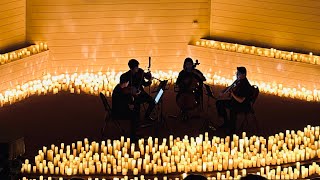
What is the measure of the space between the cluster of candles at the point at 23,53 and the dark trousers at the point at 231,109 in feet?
14.6

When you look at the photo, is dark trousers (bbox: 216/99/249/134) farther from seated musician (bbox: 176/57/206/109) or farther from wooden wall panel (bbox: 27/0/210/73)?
wooden wall panel (bbox: 27/0/210/73)

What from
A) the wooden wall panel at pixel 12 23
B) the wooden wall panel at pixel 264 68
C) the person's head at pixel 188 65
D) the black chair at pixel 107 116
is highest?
the wooden wall panel at pixel 12 23

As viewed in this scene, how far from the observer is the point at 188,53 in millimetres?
21172

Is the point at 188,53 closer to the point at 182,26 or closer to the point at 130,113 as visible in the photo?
the point at 182,26

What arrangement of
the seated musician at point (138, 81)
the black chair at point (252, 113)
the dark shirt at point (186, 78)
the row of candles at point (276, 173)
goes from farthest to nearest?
1. the dark shirt at point (186, 78)
2. the seated musician at point (138, 81)
3. the black chair at point (252, 113)
4. the row of candles at point (276, 173)

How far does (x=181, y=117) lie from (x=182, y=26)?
14.1 ft

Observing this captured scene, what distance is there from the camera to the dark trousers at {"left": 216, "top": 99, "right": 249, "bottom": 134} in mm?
16359

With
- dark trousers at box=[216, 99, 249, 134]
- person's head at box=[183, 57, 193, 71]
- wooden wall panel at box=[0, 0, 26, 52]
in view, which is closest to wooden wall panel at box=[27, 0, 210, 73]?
wooden wall panel at box=[0, 0, 26, 52]

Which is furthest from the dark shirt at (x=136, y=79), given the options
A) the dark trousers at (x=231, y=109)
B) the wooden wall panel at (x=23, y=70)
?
the wooden wall panel at (x=23, y=70)

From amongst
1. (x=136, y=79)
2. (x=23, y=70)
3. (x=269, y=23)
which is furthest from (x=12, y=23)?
(x=269, y=23)

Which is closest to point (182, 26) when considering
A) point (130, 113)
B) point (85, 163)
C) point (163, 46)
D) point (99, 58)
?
point (163, 46)

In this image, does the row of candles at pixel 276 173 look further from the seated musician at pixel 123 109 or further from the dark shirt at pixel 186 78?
the dark shirt at pixel 186 78

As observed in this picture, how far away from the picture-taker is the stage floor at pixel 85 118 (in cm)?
1625

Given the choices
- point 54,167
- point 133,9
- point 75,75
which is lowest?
point 54,167
